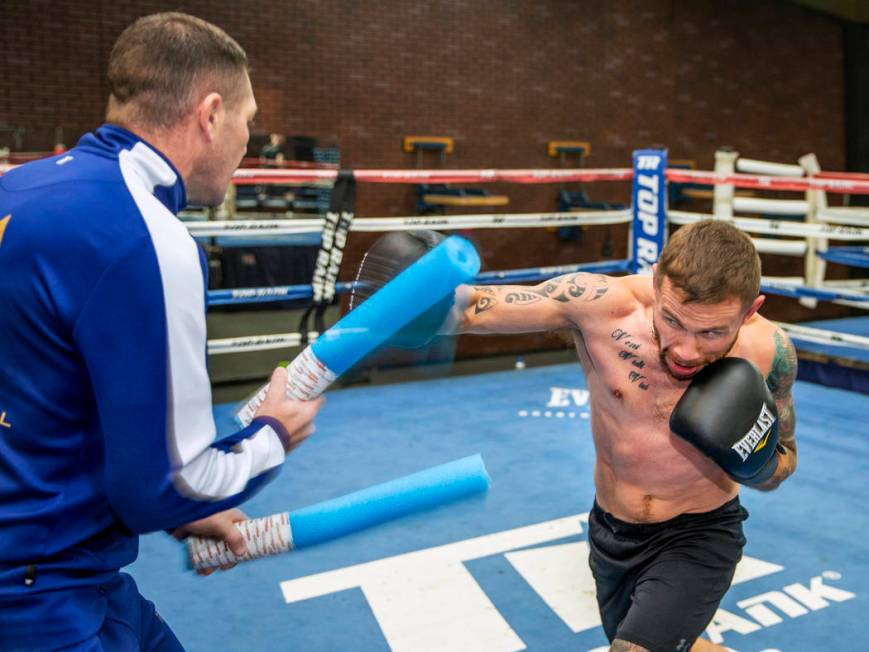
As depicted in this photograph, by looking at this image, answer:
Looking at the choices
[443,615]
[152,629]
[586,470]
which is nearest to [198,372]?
[152,629]

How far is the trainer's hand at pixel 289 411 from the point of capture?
1137 millimetres

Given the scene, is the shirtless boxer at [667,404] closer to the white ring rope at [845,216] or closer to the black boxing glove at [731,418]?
the black boxing glove at [731,418]

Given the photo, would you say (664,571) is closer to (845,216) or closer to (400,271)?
(400,271)

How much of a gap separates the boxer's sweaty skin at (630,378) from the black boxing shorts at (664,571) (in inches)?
1.4

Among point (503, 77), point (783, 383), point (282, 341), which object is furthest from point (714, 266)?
point (503, 77)

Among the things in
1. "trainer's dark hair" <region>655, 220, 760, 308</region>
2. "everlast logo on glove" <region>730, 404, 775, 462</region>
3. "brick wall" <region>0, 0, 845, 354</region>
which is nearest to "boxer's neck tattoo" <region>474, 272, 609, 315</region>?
"trainer's dark hair" <region>655, 220, 760, 308</region>

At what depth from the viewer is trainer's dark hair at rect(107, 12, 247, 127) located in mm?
1047

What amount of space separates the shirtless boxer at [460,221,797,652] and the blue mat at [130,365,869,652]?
1.13 ft

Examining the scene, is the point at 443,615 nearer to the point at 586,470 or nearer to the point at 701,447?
the point at 701,447

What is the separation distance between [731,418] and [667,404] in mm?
258

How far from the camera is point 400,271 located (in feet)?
4.43

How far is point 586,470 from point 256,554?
238cm

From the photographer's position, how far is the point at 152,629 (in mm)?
1276

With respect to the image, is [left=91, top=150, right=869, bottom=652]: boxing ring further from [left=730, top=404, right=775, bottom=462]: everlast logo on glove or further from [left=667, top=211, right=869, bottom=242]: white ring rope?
[left=730, top=404, right=775, bottom=462]: everlast logo on glove
